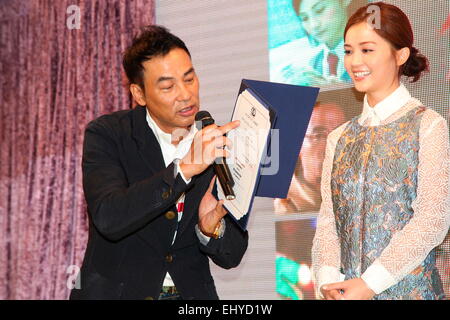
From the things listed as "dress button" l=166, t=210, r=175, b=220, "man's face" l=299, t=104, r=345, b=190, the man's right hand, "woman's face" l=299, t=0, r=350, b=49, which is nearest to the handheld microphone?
the man's right hand

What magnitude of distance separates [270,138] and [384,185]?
1.61ft

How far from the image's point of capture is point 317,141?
11.7ft

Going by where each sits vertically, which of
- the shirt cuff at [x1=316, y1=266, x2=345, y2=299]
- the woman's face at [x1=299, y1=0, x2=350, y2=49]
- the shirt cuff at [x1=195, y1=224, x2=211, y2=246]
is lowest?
the shirt cuff at [x1=316, y1=266, x2=345, y2=299]

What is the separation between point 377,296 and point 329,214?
34cm

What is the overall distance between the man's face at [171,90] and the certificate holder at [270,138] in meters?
0.33

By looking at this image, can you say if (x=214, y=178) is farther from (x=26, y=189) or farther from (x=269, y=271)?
(x=26, y=189)

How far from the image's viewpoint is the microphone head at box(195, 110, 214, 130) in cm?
205

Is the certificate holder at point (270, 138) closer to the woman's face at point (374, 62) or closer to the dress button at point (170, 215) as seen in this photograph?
the dress button at point (170, 215)

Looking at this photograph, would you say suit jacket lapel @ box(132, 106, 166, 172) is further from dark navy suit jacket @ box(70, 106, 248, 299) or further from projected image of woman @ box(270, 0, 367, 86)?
projected image of woman @ box(270, 0, 367, 86)

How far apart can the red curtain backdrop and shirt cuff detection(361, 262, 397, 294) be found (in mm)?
2520

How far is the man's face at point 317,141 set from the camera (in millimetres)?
3521

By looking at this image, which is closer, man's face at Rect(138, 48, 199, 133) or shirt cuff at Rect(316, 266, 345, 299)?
shirt cuff at Rect(316, 266, 345, 299)

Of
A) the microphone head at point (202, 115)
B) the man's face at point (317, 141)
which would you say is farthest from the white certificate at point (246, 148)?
the man's face at point (317, 141)

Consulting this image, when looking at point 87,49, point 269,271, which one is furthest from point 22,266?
point 269,271
